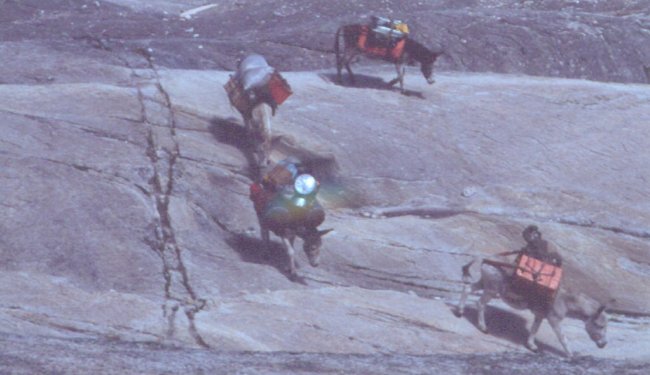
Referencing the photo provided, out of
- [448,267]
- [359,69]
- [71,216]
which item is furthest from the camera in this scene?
[359,69]

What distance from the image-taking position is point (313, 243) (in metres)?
10.8

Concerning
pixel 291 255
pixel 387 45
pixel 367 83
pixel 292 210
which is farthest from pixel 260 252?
pixel 367 83

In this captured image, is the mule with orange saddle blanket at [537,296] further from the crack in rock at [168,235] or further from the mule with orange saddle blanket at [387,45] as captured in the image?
the mule with orange saddle blanket at [387,45]

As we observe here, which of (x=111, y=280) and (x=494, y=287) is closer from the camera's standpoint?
(x=111, y=280)

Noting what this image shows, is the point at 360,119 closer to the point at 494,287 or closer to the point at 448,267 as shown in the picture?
the point at 448,267

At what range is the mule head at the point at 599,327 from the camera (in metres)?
10.5

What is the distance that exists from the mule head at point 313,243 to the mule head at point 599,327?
295cm

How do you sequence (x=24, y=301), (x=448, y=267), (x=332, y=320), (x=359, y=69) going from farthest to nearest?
(x=359, y=69) < (x=448, y=267) < (x=332, y=320) < (x=24, y=301)

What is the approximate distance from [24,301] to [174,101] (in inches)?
222

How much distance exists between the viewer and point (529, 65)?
19.3 m

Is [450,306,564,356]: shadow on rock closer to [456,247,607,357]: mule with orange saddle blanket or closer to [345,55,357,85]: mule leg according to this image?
[456,247,607,357]: mule with orange saddle blanket

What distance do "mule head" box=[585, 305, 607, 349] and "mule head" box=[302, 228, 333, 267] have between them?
2.95 meters

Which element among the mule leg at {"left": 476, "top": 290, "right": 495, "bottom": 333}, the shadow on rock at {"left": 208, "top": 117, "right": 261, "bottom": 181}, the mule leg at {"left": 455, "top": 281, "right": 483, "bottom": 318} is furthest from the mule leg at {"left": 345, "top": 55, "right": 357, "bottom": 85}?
the mule leg at {"left": 476, "top": 290, "right": 495, "bottom": 333}

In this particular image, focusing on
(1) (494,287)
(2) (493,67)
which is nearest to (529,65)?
(2) (493,67)
